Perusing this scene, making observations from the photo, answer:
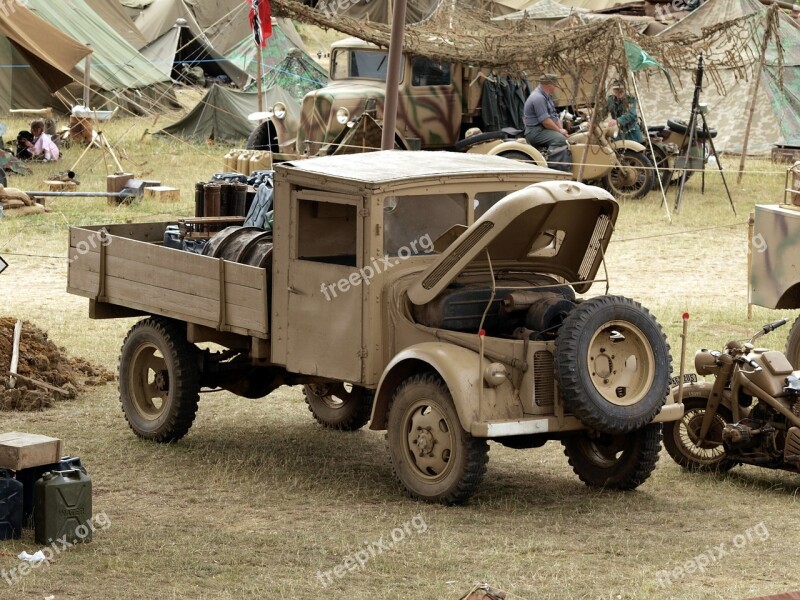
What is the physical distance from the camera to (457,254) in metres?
7.79

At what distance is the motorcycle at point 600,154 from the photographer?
1959cm

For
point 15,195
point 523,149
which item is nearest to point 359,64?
point 523,149

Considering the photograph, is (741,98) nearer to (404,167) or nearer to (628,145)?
(628,145)

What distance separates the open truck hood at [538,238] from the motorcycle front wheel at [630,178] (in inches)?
479

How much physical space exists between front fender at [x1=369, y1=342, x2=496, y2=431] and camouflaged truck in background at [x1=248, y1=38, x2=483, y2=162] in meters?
11.6

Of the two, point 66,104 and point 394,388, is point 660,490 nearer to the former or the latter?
point 394,388

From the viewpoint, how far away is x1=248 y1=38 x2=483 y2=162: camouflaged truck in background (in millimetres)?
19922

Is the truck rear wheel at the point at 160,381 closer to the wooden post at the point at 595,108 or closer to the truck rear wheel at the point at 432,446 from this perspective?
the truck rear wheel at the point at 432,446

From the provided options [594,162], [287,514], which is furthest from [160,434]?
[594,162]

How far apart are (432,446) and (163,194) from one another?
12.8m

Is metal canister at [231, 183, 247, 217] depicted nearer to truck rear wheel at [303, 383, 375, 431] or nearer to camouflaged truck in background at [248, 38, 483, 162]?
truck rear wheel at [303, 383, 375, 431]

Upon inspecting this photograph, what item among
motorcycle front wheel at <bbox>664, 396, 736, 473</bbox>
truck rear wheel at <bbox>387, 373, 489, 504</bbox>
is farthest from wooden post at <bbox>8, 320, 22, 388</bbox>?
motorcycle front wheel at <bbox>664, 396, 736, 473</bbox>

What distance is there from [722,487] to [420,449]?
188cm

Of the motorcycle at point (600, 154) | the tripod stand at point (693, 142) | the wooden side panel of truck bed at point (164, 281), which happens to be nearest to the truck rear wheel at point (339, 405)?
the wooden side panel of truck bed at point (164, 281)
